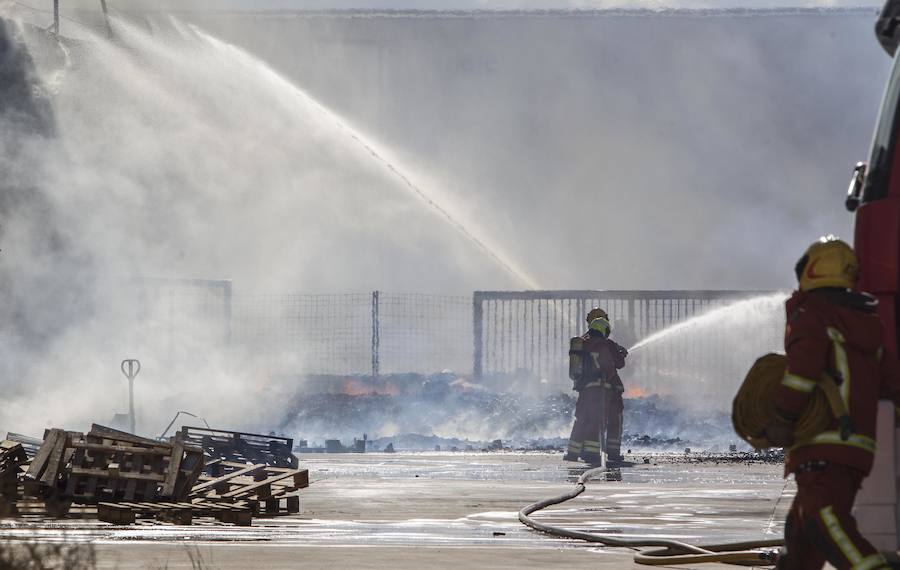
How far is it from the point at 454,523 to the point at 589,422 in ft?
27.1

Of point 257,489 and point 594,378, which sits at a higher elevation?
point 594,378

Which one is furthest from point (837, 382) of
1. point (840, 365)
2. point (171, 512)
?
point (171, 512)

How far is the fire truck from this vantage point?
22.4 feet

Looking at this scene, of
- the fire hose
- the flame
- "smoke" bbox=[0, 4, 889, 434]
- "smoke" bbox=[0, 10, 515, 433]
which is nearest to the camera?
the fire hose

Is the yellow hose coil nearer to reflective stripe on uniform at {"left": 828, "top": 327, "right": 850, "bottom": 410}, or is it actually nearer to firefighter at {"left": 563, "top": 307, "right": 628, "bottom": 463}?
reflective stripe on uniform at {"left": 828, "top": 327, "right": 850, "bottom": 410}

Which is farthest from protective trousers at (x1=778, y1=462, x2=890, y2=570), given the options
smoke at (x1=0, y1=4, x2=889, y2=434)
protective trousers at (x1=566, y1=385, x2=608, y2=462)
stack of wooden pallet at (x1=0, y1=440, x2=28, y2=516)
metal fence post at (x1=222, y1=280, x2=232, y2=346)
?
metal fence post at (x1=222, y1=280, x2=232, y2=346)

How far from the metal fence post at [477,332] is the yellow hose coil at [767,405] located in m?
26.1

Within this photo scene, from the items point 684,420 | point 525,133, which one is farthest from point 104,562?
point 525,133

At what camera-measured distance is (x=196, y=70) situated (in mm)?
44688

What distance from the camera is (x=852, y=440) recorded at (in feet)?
22.4

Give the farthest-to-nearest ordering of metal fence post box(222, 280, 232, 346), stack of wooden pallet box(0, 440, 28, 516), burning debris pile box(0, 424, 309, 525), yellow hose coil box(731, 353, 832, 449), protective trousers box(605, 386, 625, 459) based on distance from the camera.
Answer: metal fence post box(222, 280, 232, 346) → protective trousers box(605, 386, 625, 459) → burning debris pile box(0, 424, 309, 525) → stack of wooden pallet box(0, 440, 28, 516) → yellow hose coil box(731, 353, 832, 449)

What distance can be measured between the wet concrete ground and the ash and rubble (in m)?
10.8

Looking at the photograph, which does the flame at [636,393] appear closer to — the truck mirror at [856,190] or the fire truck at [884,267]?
the truck mirror at [856,190]

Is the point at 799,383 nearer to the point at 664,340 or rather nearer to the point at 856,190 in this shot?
the point at 856,190
